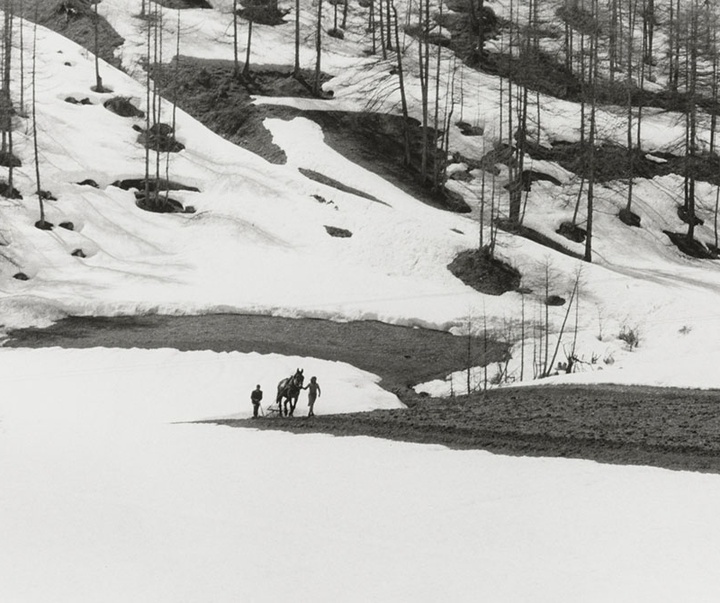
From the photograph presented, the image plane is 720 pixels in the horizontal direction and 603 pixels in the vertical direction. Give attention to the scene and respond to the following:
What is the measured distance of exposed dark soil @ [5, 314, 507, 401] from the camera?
86.2ft

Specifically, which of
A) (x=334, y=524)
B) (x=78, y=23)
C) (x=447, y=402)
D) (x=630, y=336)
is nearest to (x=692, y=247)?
(x=630, y=336)

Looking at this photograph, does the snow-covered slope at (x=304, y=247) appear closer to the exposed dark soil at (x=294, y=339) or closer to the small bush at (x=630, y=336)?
the small bush at (x=630, y=336)

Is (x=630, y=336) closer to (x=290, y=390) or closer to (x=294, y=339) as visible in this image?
(x=294, y=339)

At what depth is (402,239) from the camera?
37281 mm

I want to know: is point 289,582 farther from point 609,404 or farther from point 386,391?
point 386,391

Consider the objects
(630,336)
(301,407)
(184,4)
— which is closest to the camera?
(301,407)

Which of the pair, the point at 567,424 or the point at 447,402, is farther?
the point at 447,402

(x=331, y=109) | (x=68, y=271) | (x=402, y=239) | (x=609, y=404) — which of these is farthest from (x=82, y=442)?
(x=331, y=109)

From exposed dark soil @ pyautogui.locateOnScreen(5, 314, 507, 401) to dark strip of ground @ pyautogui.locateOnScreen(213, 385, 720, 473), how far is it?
6.49 m

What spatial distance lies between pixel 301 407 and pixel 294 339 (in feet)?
25.7

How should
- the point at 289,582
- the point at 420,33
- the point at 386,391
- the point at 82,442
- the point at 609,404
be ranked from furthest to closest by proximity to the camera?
the point at 420,33
the point at 386,391
the point at 609,404
the point at 82,442
the point at 289,582

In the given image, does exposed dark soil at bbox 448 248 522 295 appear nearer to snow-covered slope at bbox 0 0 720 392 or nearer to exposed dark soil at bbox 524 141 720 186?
snow-covered slope at bbox 0 0 720 392

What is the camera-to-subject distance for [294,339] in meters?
27.9

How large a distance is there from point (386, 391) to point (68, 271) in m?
20.0
